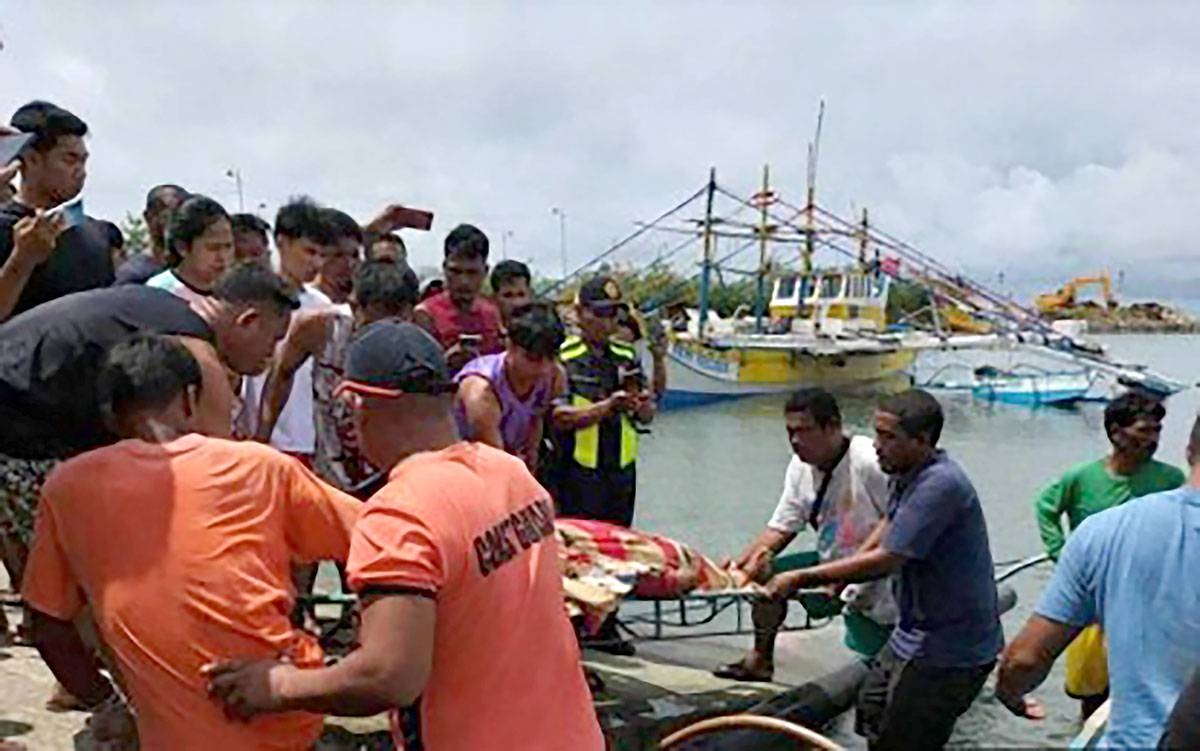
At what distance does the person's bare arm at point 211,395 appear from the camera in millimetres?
2982

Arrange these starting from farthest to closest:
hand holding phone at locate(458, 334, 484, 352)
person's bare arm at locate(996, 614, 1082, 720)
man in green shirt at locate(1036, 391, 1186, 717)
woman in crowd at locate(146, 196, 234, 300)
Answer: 1. hand holding phone at locate(458, 334, 484, 352)
2. man in green shirt at locate(1036, 391, 1186, 717)
3. woman in crowd at locate(146, 196, 234, 300)
4. person's bare arm at locate(996, 614, 1082, 720)

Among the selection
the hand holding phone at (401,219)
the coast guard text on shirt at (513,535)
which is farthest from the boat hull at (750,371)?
the coast guard text on shirt at (513,535)

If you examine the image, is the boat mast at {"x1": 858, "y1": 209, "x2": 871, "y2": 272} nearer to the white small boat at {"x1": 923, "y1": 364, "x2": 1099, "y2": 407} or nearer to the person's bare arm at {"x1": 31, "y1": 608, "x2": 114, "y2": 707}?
the white small boat at {"x1": 923, "y1": 364, "x2": 1099, "y2": 407}

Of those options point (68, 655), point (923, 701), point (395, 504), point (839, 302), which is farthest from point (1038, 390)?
point (395, 504)

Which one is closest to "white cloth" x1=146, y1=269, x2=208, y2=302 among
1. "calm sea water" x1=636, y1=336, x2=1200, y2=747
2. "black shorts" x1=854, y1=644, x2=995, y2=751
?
"black shorts" x1=854, y1=644, x2=995, y2=751

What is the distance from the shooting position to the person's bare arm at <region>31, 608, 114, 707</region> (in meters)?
2.84

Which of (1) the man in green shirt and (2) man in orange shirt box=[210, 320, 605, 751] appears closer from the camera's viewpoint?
(2) man in orange shirt box=[210, 320, 605, 751]

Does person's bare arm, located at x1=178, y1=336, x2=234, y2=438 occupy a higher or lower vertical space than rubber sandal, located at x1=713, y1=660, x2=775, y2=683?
higher

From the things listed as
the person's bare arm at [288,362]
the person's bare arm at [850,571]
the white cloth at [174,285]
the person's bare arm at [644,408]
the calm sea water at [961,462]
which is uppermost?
the white cloth at [174,285]

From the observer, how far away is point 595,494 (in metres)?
6.11

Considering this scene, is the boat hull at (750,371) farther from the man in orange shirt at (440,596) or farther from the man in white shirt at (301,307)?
the man in orange shirt at (440,596)

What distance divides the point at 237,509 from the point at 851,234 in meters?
43.1

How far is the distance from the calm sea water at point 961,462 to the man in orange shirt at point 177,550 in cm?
335

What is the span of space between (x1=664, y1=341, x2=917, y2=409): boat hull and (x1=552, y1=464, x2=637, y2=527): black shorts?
34.2 m
